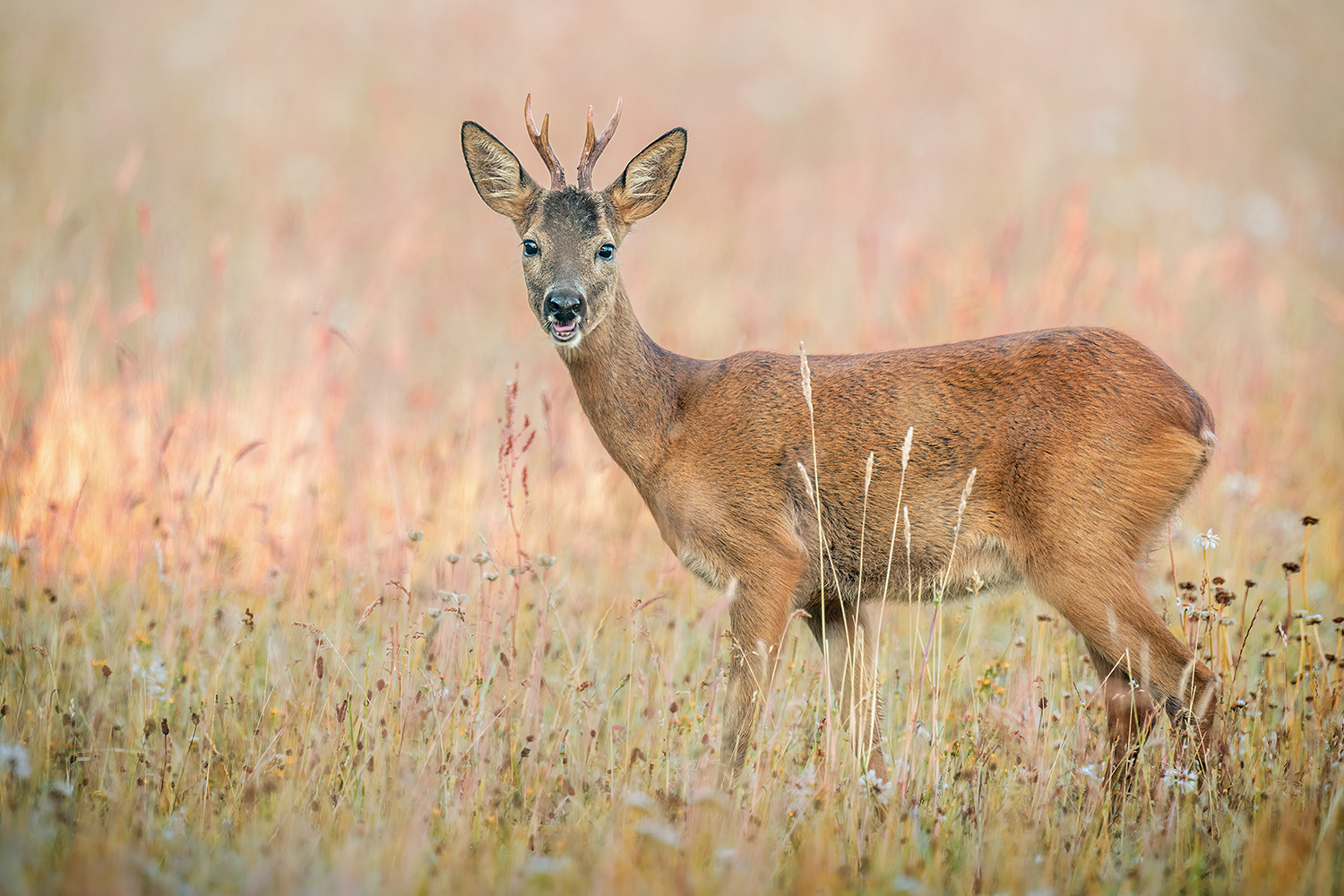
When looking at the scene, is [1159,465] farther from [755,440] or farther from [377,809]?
[377,809]

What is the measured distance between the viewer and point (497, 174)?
206 inches

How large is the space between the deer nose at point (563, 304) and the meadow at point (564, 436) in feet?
1.64

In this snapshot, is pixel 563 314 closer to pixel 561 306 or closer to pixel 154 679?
pixel 561 306

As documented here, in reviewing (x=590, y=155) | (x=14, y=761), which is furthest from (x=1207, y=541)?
(x=14, y=761)

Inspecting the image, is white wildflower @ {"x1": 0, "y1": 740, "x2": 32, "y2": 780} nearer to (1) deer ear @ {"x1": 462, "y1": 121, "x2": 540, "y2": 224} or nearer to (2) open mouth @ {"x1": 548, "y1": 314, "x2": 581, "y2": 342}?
(2) open mouth @ {"x1": 548, "y1": 314, "x2": 581, "y2": 342}

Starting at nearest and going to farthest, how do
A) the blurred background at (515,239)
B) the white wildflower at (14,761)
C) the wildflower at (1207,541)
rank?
1. the white wildflower at (14,761)
2. the wildflower at (1207,541)
3. the blurred background at (515,239)

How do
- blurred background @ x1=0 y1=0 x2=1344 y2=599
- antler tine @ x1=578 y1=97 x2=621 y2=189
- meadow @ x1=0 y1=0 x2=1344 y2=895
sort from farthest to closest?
1. blurred background @ x1=0 y1=0 x2=1344 y2=599
2. antler tine @ x1=578 y1=97 x2=621 y2=189
3. meadow @ x1=0 y1=0 x2=1344 y2=895

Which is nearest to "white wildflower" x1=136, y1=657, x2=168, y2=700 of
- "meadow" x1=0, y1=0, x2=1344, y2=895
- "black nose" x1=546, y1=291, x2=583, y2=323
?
"meadow" x1=0, y1=0, x2=1344, y2=895

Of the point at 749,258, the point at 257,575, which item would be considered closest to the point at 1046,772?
the point at 257,575

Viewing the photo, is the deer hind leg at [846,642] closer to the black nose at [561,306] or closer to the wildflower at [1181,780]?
the wildflower at [1181,780]

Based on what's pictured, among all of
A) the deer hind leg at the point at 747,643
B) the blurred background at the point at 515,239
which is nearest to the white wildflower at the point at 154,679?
the blurred background at the point at 515,239

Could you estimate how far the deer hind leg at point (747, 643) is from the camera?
4426 mm

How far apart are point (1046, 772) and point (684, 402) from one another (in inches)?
82.5

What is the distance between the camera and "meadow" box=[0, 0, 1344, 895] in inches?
139
